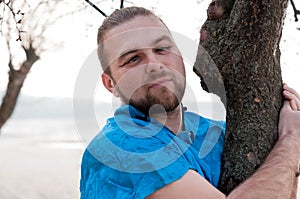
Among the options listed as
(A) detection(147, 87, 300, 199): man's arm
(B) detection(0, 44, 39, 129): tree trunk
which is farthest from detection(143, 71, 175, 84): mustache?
(B) detection(0, 44, 39, 129): tree trunk

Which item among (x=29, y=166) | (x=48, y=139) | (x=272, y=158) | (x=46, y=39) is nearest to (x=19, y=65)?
(x=46, y=39)

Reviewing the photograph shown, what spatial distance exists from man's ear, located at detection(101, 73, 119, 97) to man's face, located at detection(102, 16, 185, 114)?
1.5 inches

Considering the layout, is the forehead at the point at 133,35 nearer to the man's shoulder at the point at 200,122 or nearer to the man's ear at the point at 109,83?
the man's ear at the point at 109,83

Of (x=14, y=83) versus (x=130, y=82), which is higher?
(x=130, y=82)

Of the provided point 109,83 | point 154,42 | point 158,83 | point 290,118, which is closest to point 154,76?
point 158,83

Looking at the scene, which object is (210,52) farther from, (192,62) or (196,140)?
(196,140)

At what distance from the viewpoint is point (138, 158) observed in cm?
160

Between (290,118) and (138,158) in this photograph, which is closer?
(138,158)

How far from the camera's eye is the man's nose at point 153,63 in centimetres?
184

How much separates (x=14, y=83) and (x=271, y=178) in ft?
17.6

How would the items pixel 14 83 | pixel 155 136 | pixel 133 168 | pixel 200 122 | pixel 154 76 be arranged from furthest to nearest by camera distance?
pixel 14 83 → pixel 200 122 → pixel 154 76 → pixel 155 136 → pixel 133 168

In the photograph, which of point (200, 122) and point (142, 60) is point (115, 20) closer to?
point (142, 60)

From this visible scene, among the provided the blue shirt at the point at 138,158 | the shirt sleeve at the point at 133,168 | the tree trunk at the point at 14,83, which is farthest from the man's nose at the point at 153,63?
the tree trunk at the point at 14,83

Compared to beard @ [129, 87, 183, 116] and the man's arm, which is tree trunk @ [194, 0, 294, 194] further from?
beard @ [129, 87, 183, 116]
